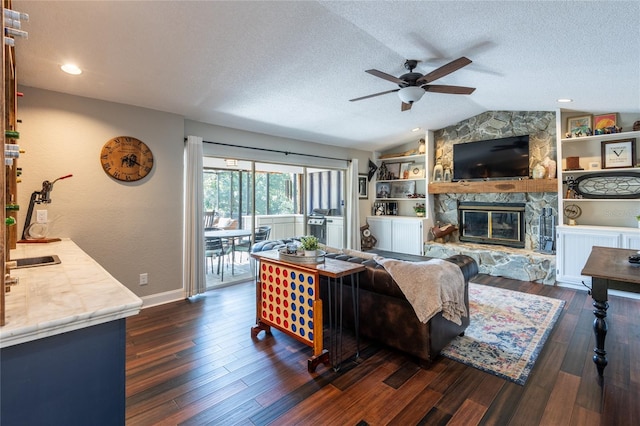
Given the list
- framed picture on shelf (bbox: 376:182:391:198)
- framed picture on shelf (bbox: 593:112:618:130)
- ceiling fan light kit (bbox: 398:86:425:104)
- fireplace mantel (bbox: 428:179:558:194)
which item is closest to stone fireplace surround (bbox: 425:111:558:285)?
fireplace mantel (bbox: 428:179:558:194)

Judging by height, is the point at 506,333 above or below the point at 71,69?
below

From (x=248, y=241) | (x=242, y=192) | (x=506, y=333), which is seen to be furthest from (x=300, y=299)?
(x=242, y=192)

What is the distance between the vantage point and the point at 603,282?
85.7 inches

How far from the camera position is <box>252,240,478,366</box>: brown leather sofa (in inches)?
96.0

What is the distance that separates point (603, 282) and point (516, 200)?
12.0 ft

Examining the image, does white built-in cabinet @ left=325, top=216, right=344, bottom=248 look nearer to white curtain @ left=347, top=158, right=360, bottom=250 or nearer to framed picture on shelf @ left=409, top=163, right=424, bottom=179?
white curtain @ left=347, top=158, right=360, bottom=250

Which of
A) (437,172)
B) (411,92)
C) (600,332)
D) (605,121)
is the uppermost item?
(605,121)

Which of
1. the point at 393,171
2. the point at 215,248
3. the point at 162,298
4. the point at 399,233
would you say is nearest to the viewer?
the point at 162,298

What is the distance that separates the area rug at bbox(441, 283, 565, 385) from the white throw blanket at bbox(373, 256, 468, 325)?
46 cm

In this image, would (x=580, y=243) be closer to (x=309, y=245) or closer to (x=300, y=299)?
(x=309, y=245)

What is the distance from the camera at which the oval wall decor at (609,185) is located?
4.26 meters

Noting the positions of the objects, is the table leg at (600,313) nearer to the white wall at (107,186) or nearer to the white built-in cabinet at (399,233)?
the white built-in cabinet at (399,233)

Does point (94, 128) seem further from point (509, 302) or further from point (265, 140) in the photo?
point (509, 302)

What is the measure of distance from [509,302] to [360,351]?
238 centimetres
